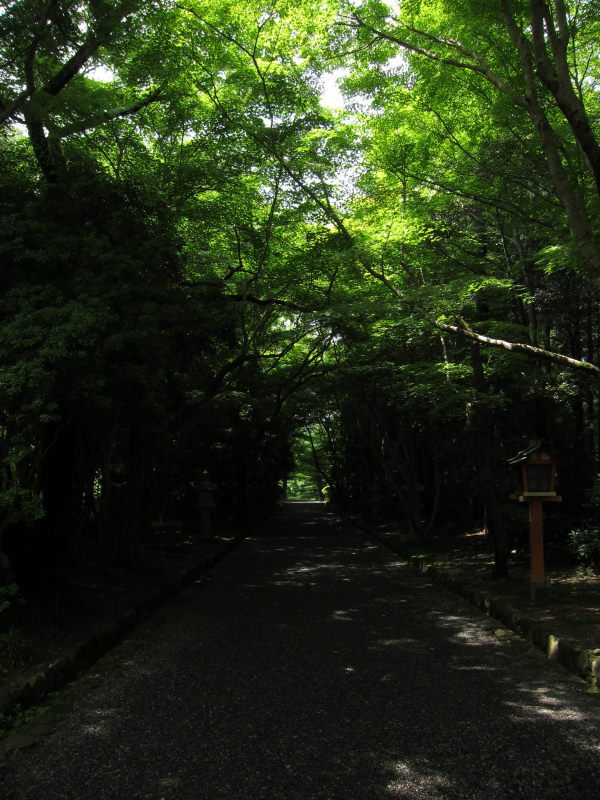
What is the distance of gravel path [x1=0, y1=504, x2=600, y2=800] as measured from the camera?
9.87ft

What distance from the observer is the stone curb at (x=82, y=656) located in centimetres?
417

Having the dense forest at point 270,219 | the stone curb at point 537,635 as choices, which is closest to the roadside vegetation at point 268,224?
the dense forest at point 270,219

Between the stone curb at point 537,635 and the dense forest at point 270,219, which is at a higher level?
the dense forest at point 270,219

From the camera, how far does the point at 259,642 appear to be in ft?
19.5

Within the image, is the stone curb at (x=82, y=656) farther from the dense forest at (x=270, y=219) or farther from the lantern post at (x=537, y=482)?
the lantern post at (x=537, y=482)

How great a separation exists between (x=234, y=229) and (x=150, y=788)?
9054mm

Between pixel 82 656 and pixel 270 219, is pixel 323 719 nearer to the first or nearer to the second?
pixel 82 656

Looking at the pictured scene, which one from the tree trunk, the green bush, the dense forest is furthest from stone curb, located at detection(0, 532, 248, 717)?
the green bush

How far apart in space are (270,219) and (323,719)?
768 centimetres

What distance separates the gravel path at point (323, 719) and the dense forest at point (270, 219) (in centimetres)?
183

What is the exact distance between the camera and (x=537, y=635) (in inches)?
221

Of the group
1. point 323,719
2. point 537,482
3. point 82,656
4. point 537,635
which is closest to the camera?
point 323,719

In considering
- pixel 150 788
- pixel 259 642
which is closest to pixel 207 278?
pixel 259 642

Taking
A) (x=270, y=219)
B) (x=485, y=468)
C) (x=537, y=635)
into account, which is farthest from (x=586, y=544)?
(x=270, y=219)
